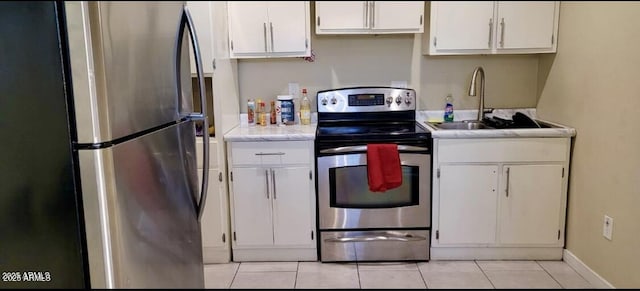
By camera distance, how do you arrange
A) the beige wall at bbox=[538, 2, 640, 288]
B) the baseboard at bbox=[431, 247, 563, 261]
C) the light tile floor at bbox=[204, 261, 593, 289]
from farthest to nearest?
the baseboard at bbox=[431, 247, 563, 261] < the light tile floor at bbox=[204, 261, 593, 289] < the beige wall at bbox=[538, 2, 640, 288]

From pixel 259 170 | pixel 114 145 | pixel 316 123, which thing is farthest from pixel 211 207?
pixel 114 145

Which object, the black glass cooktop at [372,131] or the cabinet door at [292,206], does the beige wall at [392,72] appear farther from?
the cabinet door at [292,206]

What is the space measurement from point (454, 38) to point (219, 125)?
1.40m

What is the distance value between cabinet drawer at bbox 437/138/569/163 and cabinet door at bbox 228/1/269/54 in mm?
1153

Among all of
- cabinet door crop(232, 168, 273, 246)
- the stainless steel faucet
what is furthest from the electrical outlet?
cabinet door crop(232, 168, 273, 246)

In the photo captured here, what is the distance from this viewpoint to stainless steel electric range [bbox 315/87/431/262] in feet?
7.75

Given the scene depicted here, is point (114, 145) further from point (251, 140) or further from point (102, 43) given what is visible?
point (251, 140)

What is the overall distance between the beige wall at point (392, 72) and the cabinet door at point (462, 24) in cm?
28

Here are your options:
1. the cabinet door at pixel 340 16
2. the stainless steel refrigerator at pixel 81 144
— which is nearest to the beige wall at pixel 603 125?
the cabinet door at pixel 340 16

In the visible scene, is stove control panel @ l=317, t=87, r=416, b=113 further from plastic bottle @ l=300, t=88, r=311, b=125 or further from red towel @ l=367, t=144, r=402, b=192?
red towel @ l=367, t=144, r=402, b=192

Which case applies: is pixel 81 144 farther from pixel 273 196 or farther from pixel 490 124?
pixel 490 124

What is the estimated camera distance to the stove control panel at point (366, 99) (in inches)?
109

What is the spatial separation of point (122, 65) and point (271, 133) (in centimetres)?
141

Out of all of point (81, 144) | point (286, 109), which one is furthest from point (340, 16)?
point (81, 144)
